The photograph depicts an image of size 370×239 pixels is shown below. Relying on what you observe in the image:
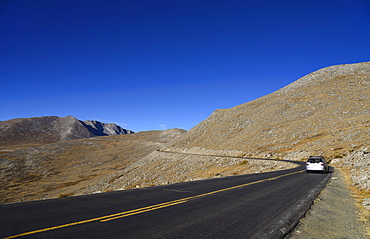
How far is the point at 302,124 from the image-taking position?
5856 centimetres

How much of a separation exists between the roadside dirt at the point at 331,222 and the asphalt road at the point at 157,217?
1.05 ft

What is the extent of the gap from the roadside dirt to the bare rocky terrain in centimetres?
205

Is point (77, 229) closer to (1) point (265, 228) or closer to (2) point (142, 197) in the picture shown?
(2) point (142, 197)

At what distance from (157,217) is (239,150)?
5262 cm

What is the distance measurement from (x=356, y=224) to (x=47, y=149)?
11327 cm

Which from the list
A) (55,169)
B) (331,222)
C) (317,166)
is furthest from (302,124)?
(55,169)

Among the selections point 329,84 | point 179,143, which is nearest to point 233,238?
point 179,143

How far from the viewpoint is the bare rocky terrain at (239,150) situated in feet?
121

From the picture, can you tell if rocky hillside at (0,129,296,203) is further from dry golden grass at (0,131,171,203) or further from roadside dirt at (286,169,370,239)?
roadside dirt at (286,169,370,239)

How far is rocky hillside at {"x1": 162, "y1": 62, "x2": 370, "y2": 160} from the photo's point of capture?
42250 mm

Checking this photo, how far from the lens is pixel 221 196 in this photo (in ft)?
31.6

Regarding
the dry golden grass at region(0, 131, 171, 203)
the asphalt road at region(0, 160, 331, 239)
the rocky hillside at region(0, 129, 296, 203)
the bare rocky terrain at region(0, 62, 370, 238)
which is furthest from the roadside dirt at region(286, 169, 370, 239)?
the dry golden grass at region(0, 131, 171, 203)

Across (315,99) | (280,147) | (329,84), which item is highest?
(329,84)

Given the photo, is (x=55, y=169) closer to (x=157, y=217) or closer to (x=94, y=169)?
(x=94, y=169)
